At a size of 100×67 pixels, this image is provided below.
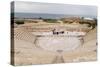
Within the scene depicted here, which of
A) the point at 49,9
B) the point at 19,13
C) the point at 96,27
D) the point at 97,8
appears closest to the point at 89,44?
the point at 96,27

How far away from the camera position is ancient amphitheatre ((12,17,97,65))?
6.24 feet

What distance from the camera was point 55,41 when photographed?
2.03 meters

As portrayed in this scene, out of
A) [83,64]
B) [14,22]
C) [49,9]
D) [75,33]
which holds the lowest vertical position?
[83,64]

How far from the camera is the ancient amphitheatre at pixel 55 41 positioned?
6.24ft

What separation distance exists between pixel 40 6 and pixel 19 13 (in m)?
0.23

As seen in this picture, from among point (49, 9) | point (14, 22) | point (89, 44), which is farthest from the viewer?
point (89, 44)

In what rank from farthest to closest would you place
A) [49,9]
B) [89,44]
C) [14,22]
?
[89,44] < [49,9] < [14,22]

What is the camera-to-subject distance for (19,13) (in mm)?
1890

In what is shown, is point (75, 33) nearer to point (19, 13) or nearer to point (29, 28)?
point (29, 28)

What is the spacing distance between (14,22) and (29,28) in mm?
160

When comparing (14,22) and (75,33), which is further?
(75,33)
